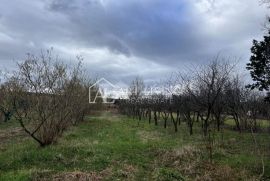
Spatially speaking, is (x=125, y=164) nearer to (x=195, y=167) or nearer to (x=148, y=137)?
(x=195, y=167)

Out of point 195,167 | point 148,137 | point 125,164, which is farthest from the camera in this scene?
point 148,137

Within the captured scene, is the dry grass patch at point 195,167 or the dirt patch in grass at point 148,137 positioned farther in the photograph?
the dirt patch in grass at point 148,137

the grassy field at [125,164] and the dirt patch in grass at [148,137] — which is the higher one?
the dirt patch in grass at [148,137]

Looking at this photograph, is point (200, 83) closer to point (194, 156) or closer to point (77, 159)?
point (194, 156)

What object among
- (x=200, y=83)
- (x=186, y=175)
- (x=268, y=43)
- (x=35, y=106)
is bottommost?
(x=186, y=175)

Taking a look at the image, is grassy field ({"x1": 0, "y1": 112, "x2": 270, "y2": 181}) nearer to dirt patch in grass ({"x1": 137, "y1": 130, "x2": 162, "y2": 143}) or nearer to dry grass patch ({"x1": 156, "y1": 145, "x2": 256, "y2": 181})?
dry grass patch ({"x1": 156, "y1": 145, "x2": 256, "y2": 181})

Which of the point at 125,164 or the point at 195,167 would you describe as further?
the point at 125,164

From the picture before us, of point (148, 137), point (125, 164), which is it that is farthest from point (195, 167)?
point (148, 137)

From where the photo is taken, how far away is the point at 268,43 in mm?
20734

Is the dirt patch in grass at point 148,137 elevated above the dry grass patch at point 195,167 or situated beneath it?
elevated above

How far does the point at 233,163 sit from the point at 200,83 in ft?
34.4

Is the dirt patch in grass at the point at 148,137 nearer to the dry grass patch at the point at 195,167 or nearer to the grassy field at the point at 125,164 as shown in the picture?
the grassy field at the point at 125,164

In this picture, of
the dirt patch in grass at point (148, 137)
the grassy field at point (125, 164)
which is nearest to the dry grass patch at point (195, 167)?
the grassy field at point (125, 164)

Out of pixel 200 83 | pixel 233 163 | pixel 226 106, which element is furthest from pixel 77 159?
pixel 226 106
